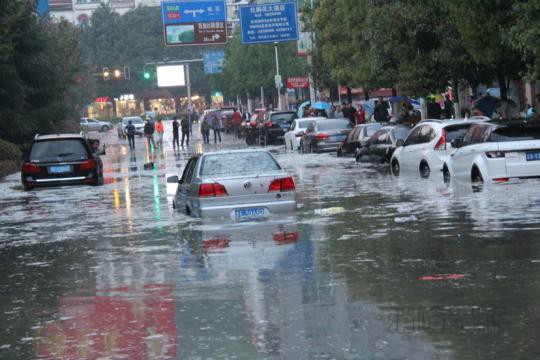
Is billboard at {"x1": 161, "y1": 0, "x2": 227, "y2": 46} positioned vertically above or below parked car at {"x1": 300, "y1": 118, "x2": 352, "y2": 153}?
above

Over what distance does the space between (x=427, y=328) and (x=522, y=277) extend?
8.53 ft

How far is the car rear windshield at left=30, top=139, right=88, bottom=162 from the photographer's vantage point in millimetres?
28266

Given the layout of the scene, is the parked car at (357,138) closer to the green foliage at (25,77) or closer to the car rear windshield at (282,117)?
the green foliage at (25,77)

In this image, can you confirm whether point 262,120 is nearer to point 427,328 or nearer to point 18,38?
point 18,38

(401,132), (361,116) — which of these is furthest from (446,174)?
(361,116)

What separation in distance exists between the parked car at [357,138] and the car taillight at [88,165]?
392 inches

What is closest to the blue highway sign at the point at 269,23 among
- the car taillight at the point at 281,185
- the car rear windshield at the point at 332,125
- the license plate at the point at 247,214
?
the car rear windshield at the point at 332,125

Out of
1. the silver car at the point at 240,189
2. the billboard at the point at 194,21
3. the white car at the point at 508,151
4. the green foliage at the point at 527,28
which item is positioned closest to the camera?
the silver car at the point at 240,189

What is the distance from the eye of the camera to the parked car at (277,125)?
58000mm

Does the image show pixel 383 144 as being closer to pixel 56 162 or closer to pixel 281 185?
pixel 56 162

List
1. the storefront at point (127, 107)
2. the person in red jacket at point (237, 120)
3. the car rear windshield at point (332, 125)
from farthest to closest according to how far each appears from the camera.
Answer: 1. the storefront at point (127, 107)
2. the person in red jacket at point (237, 120)
3. the car rear windshield at point (332, 125)

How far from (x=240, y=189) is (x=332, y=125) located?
26.5 m

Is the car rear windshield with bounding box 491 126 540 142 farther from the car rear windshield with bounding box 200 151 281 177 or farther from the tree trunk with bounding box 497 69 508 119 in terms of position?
the tree trunk with bounding box 497 69 508 119

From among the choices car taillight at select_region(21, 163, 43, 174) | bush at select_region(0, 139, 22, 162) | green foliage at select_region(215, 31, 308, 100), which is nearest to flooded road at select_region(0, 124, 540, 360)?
car taillight at select_region(21, 163, 43, 174)
